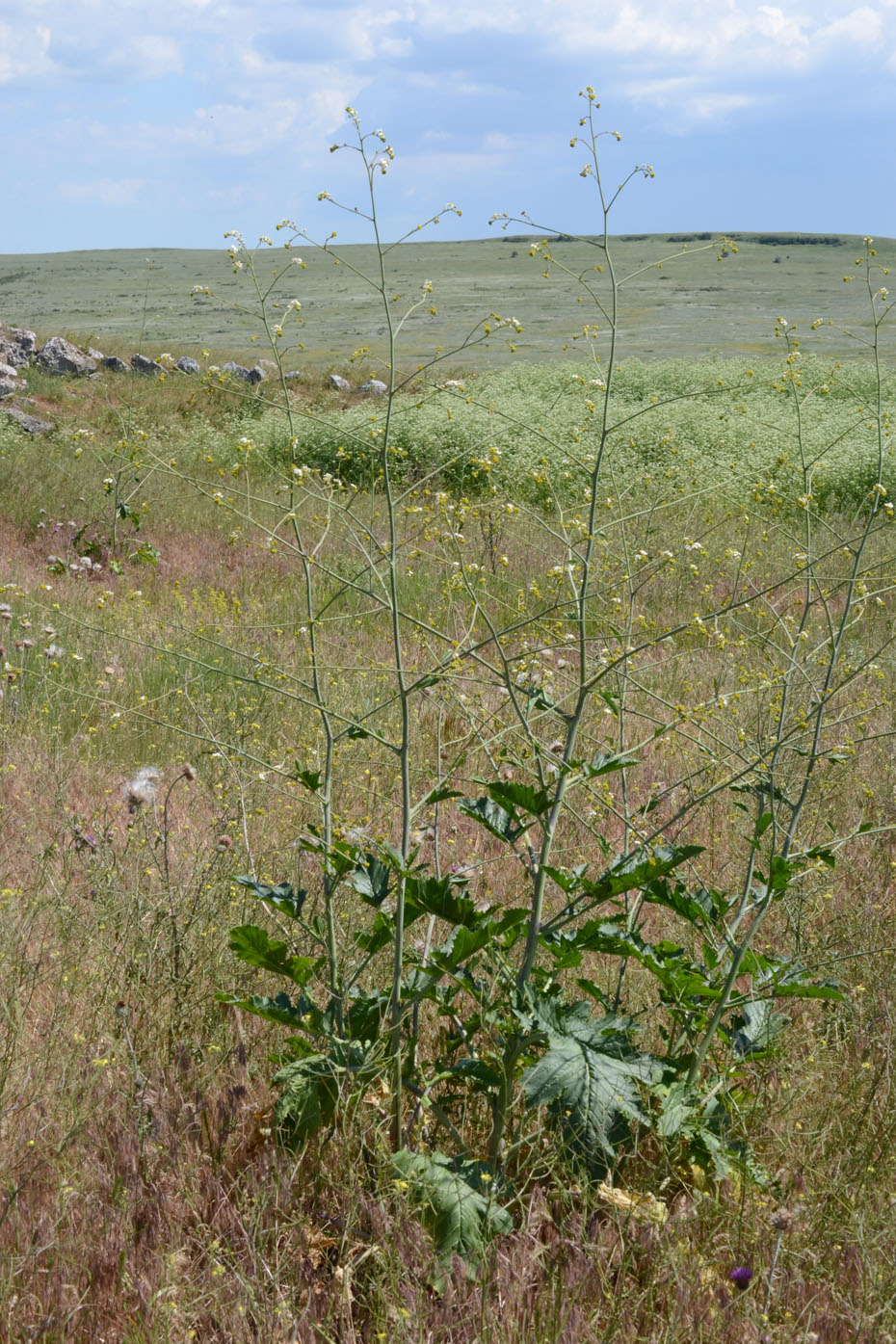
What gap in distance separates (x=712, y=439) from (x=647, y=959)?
11.2 meters

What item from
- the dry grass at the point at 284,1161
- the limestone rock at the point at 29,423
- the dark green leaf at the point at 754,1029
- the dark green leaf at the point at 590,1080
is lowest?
the dry grass at the point at 284,1161

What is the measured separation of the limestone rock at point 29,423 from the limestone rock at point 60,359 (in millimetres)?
5122

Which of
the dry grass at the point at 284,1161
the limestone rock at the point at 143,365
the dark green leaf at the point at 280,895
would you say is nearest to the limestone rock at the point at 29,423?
the limestone rock at the point at 143,365

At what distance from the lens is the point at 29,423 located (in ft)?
41.1

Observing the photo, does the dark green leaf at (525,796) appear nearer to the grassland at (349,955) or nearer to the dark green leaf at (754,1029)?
the grassland at (349,955)

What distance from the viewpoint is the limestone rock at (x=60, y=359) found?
A: 1784 centimetres

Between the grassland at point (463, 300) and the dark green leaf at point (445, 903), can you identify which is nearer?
the dark green leaf at point (445, 903)

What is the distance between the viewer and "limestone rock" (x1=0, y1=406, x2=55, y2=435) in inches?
487

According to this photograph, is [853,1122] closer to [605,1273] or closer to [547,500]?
[605,1273]

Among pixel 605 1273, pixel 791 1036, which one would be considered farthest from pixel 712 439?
pixel 605 1273

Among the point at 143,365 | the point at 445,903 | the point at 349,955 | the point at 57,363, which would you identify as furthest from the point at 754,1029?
the point at 143,365

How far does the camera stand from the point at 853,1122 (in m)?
2.18

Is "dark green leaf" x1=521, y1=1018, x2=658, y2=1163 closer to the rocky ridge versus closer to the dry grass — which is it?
the dry grass

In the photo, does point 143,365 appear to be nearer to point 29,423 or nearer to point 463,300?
point 29,423
